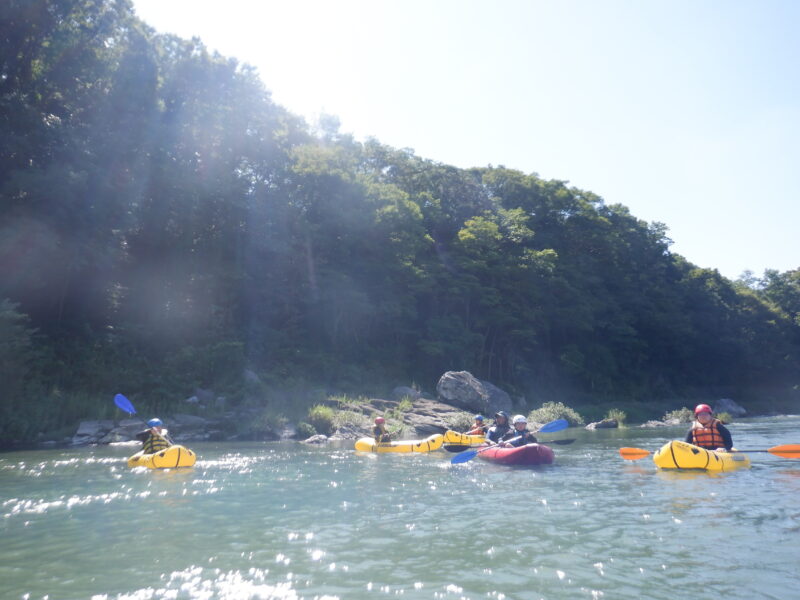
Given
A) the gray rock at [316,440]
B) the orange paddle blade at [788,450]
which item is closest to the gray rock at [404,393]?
the gray rock at [316,440]

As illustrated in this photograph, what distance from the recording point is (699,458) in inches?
421

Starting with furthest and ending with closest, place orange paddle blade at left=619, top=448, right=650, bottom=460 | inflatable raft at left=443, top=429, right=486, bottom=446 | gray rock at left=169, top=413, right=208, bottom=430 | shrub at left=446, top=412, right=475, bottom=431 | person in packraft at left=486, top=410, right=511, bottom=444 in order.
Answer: shrub at left=446, top=412, right=475, bottom=431
gray rock at left=169, top=413, right=208, bottom=430
inflatable raft at left=443, top=429, right=486, bottom=446
person in packraft at left=486, top=410, right=511, bottom=444
orange paddle blade at left=619, top=448, right=650, bottom=460

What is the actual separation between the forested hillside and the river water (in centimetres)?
1050

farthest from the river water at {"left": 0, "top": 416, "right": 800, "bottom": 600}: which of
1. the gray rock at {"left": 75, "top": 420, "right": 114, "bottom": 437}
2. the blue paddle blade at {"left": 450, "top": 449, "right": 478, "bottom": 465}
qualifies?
the gray rock at {"left": 75, "top": 420, "right": 114, "bottom": 437}

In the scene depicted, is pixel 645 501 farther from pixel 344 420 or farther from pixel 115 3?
pixel 115 3

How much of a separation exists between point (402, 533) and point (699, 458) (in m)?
6.61

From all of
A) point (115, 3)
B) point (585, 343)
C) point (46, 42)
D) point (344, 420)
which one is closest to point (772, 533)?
point (344, 420)

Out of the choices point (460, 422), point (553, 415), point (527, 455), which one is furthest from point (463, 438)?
point (553, 415)

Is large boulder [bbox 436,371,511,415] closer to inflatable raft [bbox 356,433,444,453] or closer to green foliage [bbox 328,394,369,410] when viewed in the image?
green foliage [bbox 328,394,369,410]

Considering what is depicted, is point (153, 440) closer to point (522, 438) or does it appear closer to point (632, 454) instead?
point (522, 438)

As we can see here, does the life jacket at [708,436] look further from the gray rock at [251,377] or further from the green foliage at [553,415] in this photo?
the gray rock at [251,377]

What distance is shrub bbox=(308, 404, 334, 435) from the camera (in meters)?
20.2

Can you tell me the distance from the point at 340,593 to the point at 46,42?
22.4 meters

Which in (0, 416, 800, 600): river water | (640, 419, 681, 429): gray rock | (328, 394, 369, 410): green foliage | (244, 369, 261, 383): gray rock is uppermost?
(244, 369, 261, 383): gray rock
